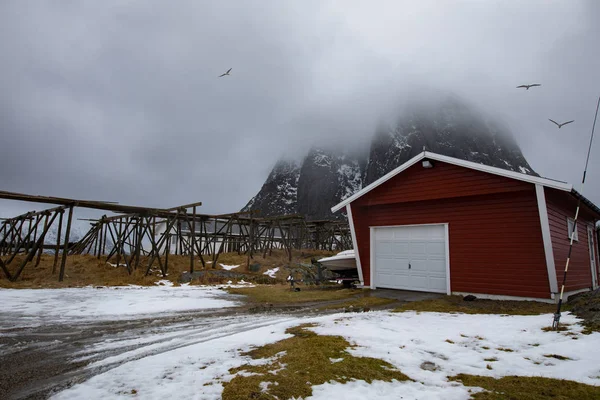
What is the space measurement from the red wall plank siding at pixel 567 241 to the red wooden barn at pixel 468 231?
1.3 inches

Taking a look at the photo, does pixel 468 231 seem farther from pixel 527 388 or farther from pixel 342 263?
pixel 527 388

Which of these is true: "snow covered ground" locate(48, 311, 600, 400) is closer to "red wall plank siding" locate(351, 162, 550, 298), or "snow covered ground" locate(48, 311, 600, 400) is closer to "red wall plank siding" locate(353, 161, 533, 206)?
"red wall plank siding" locate(351, 162, 550, 298)

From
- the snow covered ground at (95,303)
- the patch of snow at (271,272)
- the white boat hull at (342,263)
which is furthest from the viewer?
the patch of snow at (271,272)

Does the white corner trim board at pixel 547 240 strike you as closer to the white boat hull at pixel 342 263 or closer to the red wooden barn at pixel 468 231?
the red wooden barn at pixel 468 231

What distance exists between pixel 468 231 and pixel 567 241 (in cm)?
356

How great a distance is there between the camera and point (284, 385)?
347 cm

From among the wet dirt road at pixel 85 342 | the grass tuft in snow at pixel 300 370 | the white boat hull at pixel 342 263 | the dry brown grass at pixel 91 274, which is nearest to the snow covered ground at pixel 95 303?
the wet dirt road at pixel 85 342

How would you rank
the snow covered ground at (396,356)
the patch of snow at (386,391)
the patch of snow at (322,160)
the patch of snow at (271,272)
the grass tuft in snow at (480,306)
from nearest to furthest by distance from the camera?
the patch of snow at (386,391) < the snow covered ground at (396,356) < the grass tuft in snow at (480,306) < the patch of snow at (271,272) < the patch of snow at (322,160)

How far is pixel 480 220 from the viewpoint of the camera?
36.9ft

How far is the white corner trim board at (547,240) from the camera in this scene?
9.71 m

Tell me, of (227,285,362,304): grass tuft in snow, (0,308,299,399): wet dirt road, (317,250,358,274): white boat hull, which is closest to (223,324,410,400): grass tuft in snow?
(0,308,299,399): wet dirt road

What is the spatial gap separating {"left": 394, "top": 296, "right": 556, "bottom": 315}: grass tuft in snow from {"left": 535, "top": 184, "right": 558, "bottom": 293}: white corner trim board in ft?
2.38

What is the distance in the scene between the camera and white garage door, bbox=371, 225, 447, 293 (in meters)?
12.2

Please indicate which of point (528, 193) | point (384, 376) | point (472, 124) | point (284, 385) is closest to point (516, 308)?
point (528, 193)
